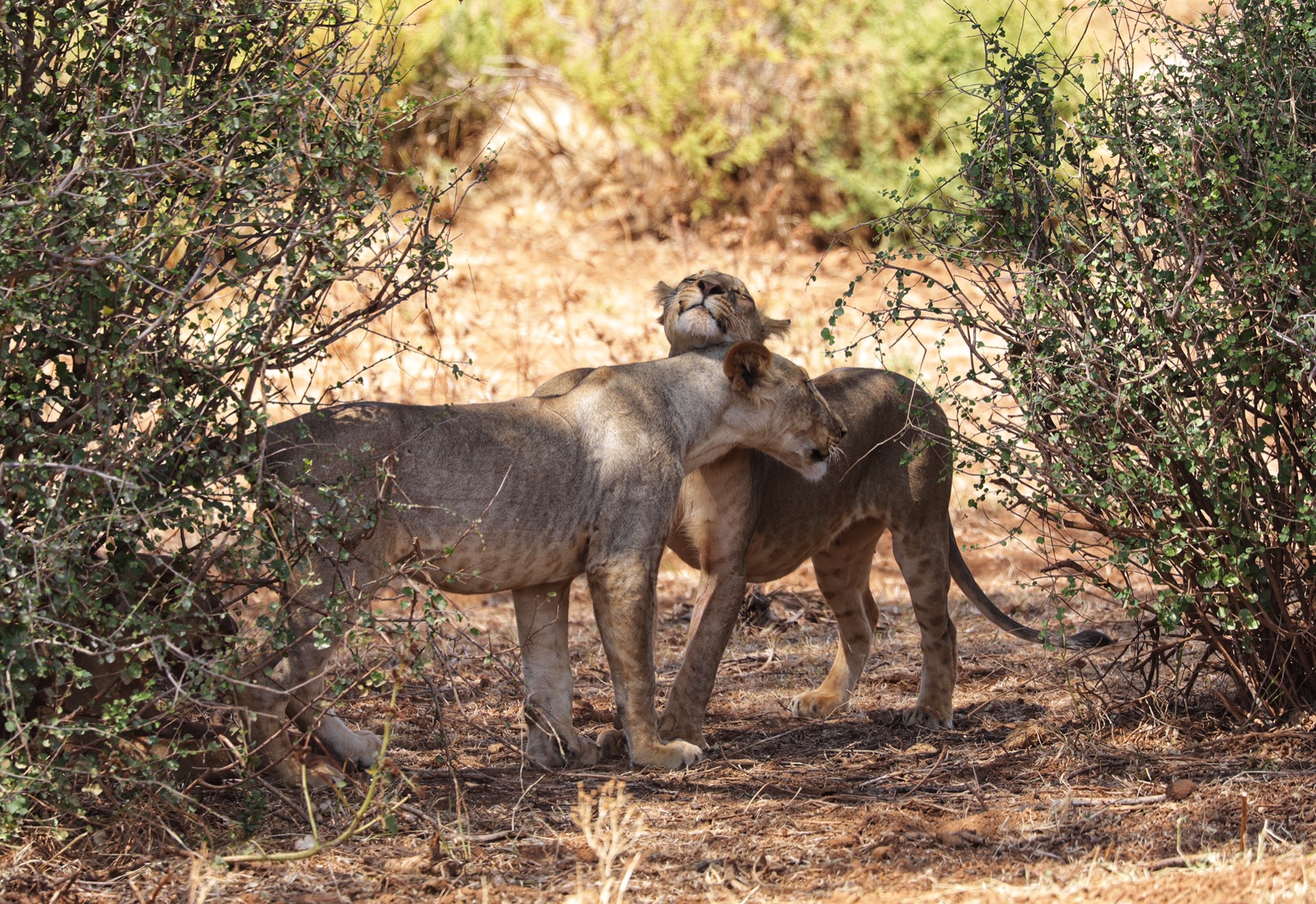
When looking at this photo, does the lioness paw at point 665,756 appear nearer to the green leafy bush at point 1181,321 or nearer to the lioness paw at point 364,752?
the lioness paw at point 364,752

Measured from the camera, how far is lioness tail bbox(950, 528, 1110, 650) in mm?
5645

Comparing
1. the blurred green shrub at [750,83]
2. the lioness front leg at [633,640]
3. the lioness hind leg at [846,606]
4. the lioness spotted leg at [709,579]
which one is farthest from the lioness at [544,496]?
the blurred green shrub at [750,83]

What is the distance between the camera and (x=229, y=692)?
166 inches

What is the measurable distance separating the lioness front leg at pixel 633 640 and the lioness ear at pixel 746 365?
0.75m

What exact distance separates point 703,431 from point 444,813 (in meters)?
1.78

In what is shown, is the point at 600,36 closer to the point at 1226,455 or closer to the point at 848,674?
the point at 848,674

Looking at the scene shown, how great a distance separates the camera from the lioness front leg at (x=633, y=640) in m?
5.05

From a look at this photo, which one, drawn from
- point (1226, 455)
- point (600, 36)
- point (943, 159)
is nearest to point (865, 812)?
point (1226, 455)

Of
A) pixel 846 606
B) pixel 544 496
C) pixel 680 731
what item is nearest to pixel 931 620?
pixel 846 606

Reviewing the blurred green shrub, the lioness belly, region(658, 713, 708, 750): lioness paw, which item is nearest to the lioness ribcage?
region(658, 713, 708, 750): lioness paw

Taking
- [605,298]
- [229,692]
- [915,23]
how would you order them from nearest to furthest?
[229,692]
[605,298]
[915,23]

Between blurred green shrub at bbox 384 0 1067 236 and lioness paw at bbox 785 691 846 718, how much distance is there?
7.10 m

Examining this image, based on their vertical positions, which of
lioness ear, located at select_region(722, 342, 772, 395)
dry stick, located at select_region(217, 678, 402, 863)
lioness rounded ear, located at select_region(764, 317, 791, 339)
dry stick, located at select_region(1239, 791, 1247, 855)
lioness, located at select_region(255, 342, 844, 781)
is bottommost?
dry stick, located at select_region(1239, 791, 1247, 855)

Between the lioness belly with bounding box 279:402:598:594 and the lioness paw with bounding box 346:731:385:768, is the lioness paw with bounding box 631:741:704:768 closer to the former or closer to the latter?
the lioness belly with bounding box 279:402:598:594
